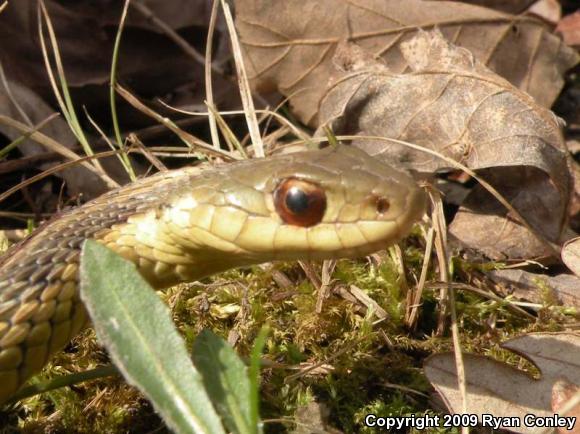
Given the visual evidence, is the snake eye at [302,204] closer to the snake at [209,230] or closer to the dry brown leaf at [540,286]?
the snake at [209,230]

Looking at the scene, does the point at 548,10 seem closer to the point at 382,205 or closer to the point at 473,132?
the point at 473,132

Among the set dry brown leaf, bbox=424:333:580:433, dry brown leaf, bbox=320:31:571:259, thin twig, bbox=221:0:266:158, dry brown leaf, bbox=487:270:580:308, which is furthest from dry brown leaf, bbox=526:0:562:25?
dry brown leaf, bbox=424:333:580:433

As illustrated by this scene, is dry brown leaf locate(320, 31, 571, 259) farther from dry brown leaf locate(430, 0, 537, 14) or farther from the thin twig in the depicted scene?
dry brown leaf locate(430, 0, 537, 14)

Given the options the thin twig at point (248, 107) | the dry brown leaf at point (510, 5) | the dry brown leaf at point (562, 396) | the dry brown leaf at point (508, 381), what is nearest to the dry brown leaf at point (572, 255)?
the dry brown leaf at point (508, 381)

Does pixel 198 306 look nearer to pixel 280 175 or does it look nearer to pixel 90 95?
pixel 280 175

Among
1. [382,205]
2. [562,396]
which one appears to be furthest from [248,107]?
[562,396]

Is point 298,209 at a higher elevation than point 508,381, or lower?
higher
